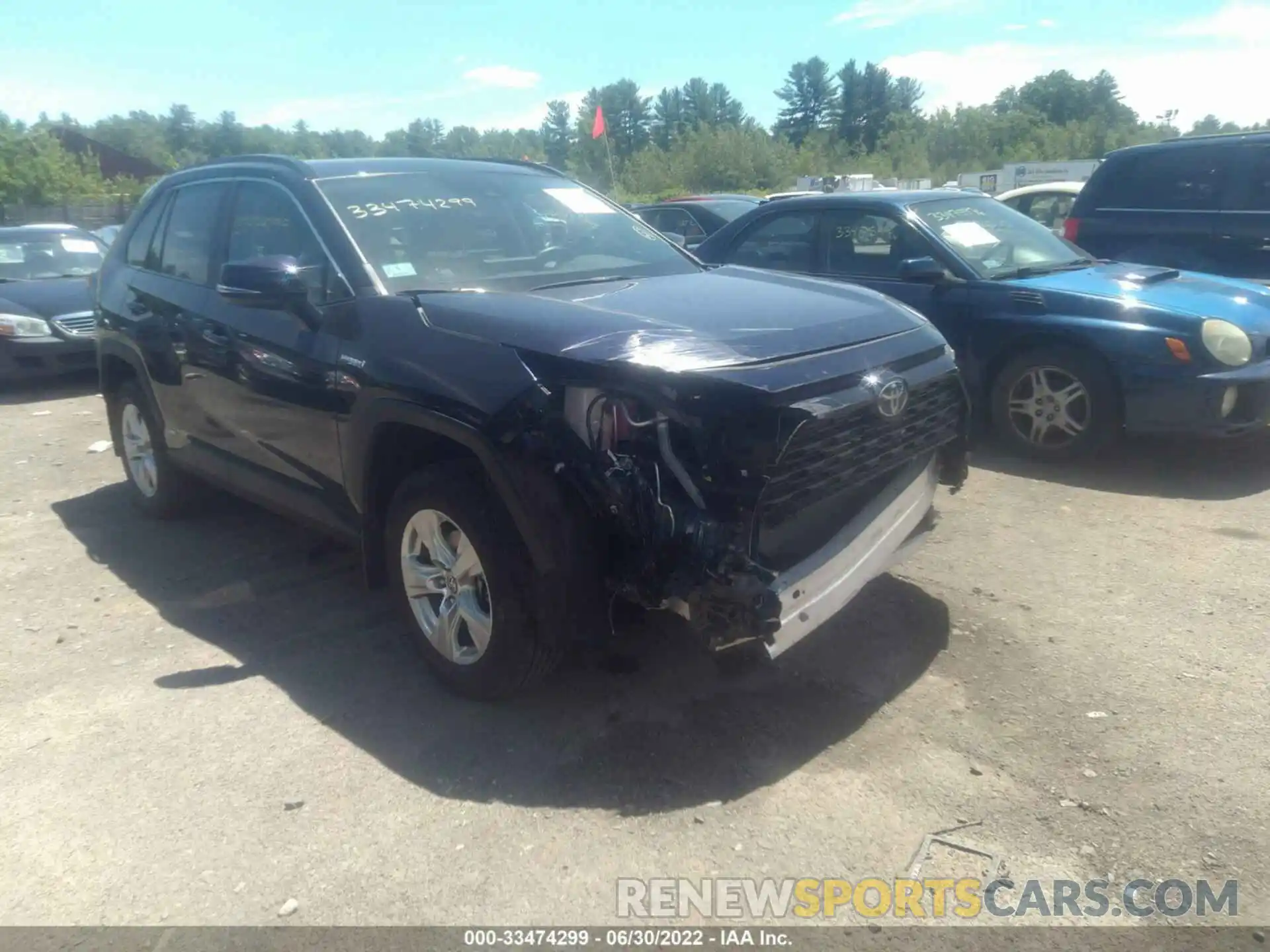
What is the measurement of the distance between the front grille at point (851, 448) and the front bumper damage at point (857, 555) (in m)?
0.13

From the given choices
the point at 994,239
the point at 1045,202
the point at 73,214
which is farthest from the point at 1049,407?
the point at 73,214

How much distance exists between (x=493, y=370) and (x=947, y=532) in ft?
9.25

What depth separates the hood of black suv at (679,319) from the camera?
3.07 m

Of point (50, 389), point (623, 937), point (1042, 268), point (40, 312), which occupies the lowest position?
point (50, 389)

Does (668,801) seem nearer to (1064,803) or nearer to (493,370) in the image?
(1064,803)

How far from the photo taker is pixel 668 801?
3.01 meters

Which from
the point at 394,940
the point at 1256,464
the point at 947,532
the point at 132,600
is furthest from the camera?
the point at 1256,464

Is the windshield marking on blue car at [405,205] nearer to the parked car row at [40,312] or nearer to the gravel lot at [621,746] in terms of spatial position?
the gravel lot at [621,746]

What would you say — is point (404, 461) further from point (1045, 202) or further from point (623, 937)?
point (1045, 202)

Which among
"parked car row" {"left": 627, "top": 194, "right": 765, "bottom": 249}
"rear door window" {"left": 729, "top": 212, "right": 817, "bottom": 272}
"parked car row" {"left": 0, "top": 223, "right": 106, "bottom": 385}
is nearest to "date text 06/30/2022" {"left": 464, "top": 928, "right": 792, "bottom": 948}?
"rear door window" {"left": 729, "top": 212, "right": 817, "bottom": 272}

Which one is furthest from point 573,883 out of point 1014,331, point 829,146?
point 829,146

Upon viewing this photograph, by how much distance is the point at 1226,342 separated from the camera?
556 centimetres

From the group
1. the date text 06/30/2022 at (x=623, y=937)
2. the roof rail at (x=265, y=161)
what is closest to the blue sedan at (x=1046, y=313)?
the roof rail at (x=265, y=161)
